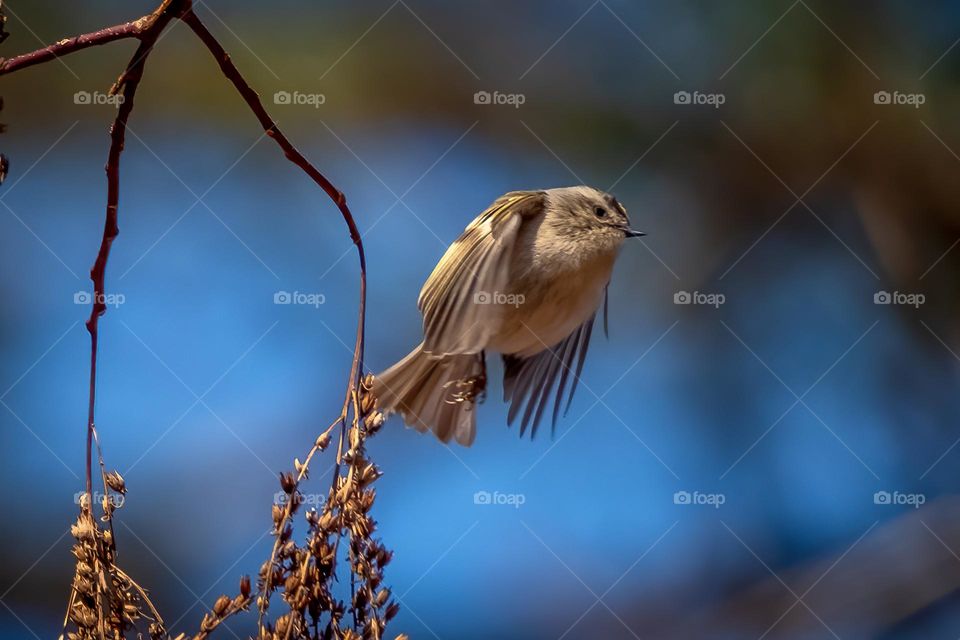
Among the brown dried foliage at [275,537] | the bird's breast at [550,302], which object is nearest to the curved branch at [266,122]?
the brown dried foliage at [275,537]

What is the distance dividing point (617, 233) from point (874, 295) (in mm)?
2411

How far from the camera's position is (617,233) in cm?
221

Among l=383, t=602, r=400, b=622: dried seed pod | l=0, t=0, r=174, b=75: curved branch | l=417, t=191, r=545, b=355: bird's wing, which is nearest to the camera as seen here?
l=0, t=0, r=174, b=75: curved branch

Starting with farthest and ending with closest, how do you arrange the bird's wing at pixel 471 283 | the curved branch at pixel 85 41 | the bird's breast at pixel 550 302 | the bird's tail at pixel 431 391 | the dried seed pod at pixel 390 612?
the bird's tail at pixel 431 391
the bird's breast at pixel 550 302
the bird's wing at pixel 471 283
the dried seed pod at pixel 390 612
the curved branch at pixel 85 41

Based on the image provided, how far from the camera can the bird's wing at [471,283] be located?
1954mm

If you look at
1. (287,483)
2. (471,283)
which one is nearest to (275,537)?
(287,483)

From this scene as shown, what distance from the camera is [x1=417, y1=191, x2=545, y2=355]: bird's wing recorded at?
195 centimetres

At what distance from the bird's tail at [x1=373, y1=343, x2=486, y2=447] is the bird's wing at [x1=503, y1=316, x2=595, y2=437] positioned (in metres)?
0.15

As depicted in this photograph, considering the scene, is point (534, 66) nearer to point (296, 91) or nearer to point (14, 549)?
point (296, 91)

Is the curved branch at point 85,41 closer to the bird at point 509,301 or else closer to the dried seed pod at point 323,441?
the dried seed pod at point 323,441

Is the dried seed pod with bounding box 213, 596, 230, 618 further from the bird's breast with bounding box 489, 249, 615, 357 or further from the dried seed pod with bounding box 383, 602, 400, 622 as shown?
the bird's breast with bounding box 489, 249, 615, 357

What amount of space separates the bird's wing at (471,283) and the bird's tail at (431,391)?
8.4 inches

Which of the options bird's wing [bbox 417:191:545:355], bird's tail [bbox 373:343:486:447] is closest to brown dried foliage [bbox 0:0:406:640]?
bird's wing [bbox 417:191:545:355]

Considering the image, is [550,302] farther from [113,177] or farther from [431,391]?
[113,177]
